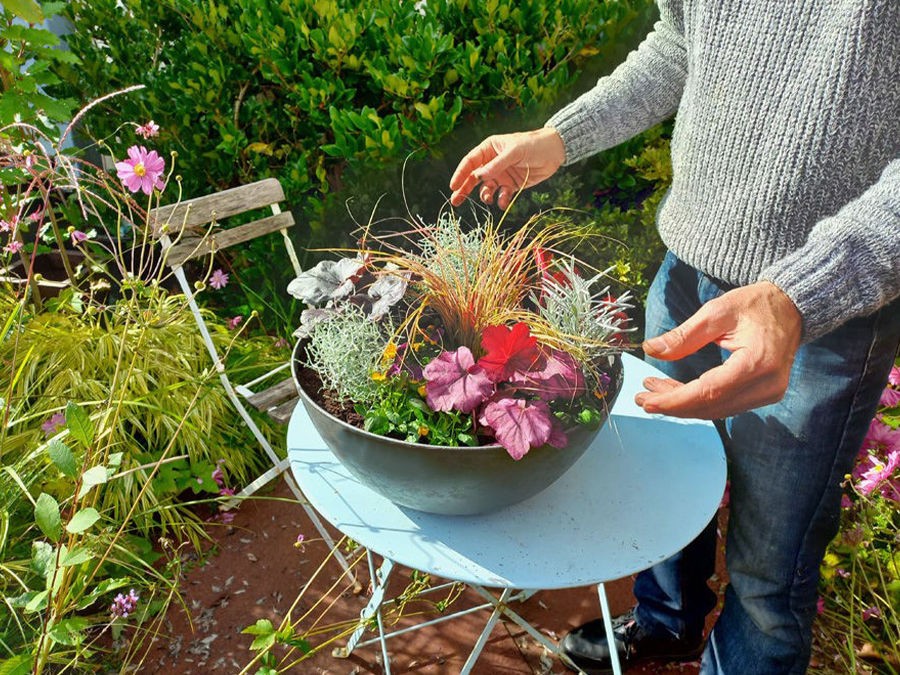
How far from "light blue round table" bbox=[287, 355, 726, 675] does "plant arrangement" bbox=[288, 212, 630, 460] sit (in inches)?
7.3

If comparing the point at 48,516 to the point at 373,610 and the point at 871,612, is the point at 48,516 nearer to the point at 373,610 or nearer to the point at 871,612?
the point at 373,610

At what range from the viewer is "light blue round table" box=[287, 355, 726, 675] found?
1.14m

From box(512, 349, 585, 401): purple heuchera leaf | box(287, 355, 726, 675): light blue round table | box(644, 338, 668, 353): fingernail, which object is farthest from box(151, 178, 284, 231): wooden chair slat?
box(644, 338, 668, 353): fingernail

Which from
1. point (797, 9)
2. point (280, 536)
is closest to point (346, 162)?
point (280, 536)

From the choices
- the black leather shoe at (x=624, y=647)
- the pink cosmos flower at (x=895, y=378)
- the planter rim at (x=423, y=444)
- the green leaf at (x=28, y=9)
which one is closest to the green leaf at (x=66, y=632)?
the planter rim at (x=423, y=444)

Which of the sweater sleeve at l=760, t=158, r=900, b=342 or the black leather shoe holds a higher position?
the sweater sleeve at l=760, t=158, r=900, b=342

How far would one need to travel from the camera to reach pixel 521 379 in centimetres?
111

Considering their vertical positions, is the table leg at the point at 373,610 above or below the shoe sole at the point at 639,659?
above

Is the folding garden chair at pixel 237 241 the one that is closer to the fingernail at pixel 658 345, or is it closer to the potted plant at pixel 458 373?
the potted plant at pixel 458 373

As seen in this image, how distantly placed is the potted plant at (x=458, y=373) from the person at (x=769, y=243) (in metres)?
0.14

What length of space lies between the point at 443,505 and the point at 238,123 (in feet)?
7.94

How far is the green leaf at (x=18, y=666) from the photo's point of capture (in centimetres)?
114

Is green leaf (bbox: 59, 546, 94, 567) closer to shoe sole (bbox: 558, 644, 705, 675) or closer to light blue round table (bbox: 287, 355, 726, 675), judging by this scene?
light blue round table (bbox: 287, 355, 726, 675)

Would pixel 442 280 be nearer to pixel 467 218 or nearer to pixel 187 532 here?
pixel 467 218
